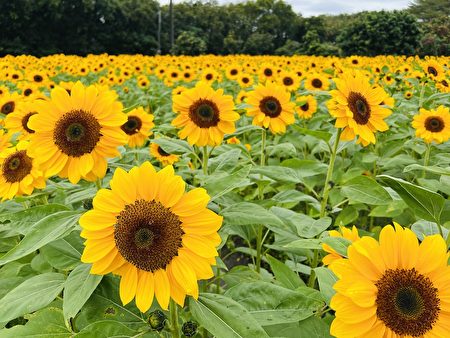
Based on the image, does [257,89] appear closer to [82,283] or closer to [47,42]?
[82,283]

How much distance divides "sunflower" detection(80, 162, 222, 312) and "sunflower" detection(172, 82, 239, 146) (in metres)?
1.24

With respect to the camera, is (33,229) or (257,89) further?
(257,89)

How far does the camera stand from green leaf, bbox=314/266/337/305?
1.32 m

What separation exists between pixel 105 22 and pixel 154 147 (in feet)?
93.6

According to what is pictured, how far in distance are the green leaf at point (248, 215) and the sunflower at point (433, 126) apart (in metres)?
2.44

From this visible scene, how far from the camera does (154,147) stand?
347cm

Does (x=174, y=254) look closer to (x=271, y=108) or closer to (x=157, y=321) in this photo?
(x=157, y=321)

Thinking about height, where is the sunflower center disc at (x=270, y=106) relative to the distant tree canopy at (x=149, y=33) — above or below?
Result: above

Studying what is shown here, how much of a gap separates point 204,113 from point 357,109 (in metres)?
0.80

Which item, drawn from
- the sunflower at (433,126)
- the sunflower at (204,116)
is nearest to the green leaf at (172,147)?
the sunflower at (204,116)

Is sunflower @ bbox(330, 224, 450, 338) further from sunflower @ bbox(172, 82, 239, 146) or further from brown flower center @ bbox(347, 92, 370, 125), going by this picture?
sunflower @ bbox(172, 82, 239, 146)

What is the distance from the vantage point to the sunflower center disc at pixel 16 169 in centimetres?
202

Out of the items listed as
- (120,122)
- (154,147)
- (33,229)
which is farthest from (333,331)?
(154,147)

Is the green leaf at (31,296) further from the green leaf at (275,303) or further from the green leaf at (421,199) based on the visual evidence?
the green leaf at (421,199)
